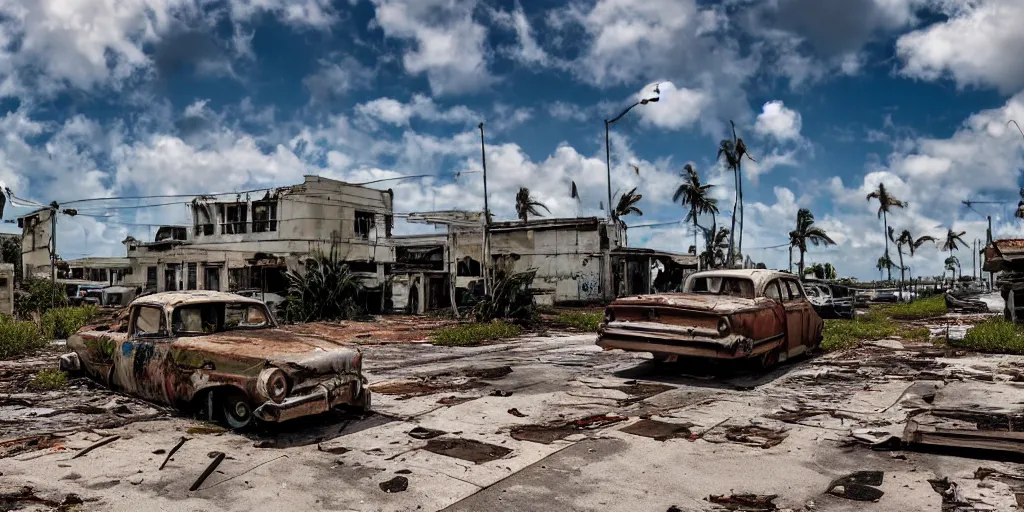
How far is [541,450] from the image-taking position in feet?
19.5

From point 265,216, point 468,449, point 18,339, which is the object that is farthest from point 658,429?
point 265,216

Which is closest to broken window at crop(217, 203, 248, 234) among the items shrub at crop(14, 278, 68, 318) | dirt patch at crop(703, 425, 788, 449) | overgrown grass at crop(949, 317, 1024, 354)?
shrub at crop(14, 278, 68, 318)

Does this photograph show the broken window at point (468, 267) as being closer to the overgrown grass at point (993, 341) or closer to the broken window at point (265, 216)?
the broken window at point (265, 216)

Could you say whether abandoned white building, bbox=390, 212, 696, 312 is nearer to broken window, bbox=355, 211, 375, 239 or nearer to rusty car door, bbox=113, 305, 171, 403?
broken window, bbox=355, 211, 375, 239

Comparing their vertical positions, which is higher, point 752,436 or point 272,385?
point 272,385

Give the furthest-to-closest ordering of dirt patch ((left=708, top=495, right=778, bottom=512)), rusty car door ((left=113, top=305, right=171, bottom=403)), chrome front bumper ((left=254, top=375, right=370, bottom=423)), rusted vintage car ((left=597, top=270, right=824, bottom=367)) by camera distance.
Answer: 1. rusted vintage car ((left=597, top=270, right=824, bottom=367))
2. rusty car door ((left=113, top=305, right=171, bottom=403))
3. chrome front bumper ((left=254, top=375, right=370, bottom=423))
4. dirt patch ((left=708, top=495, right=778, bottom=512))

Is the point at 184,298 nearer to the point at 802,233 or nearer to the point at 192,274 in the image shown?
the point at 192,274

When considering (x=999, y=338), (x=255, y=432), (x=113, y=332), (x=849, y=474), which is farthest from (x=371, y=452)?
(x=999, y=338)

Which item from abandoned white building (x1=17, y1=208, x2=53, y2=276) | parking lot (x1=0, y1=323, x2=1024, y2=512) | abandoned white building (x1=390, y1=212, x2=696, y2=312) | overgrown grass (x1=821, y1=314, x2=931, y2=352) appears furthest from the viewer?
abandoned white building (x1=17, y1=208, x2=53, y2=276)

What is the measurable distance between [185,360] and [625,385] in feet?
18.1

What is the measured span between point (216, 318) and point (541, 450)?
4.34m

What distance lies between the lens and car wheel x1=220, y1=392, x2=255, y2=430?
6488 mm

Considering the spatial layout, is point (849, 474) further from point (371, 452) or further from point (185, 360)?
point (185, 360)

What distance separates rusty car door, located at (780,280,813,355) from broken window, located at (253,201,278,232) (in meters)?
31.1
